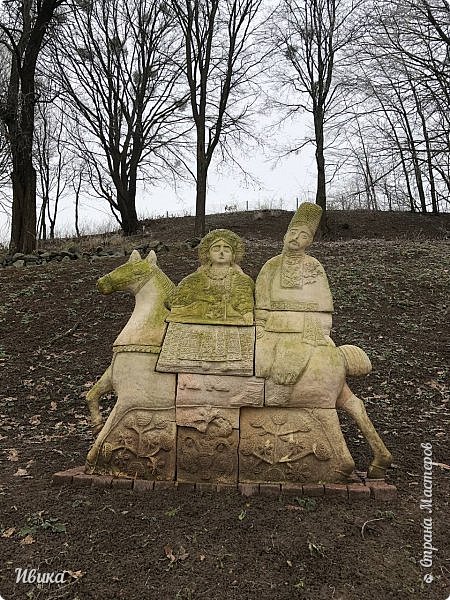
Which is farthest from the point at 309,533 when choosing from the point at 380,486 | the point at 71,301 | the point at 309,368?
the point at 71,301

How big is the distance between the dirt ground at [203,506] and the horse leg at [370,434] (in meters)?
0.28

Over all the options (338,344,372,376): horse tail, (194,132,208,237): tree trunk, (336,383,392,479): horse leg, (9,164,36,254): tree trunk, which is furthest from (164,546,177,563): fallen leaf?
(194,132,208,237): tree trunk

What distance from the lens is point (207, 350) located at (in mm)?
3951

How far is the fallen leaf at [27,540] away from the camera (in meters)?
3.20

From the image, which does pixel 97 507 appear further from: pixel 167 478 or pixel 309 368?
pixel 309 368

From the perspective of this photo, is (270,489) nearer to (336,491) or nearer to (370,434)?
(336,491)

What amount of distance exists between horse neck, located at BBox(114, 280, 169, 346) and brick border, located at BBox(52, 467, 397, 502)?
1.02 metres

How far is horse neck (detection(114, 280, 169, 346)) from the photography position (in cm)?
404

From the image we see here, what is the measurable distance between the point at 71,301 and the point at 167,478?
5.64 m

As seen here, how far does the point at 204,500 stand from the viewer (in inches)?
147

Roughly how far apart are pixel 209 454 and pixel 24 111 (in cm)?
1104

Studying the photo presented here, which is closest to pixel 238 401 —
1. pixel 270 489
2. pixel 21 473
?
pixel 270 489

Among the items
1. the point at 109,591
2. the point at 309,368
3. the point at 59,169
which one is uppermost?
the point at 59,169

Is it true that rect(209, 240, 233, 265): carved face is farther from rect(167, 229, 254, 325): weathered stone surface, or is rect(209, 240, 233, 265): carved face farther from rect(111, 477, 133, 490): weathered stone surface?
rect(111, 477, 133, 490): weathered stone surface
